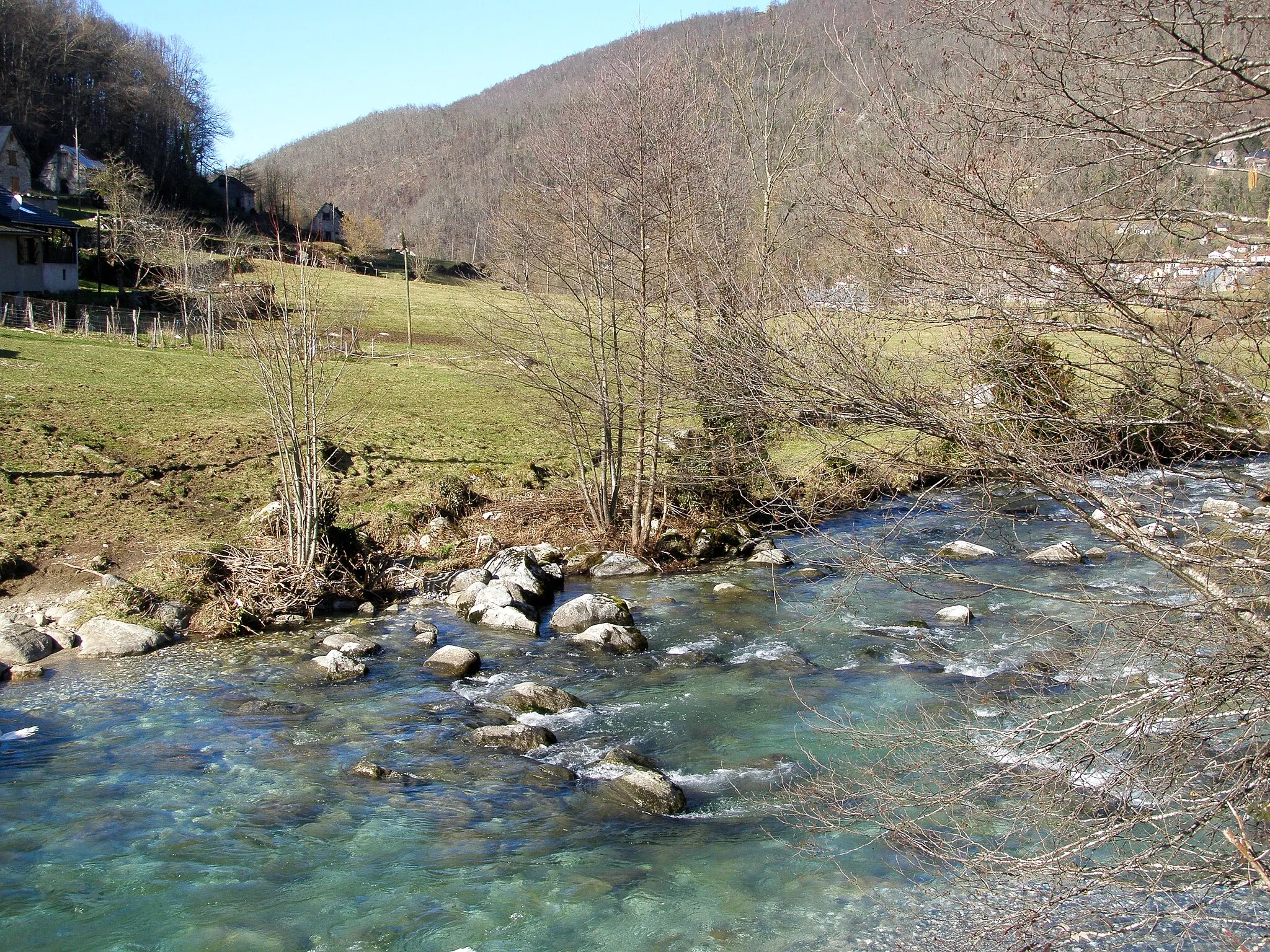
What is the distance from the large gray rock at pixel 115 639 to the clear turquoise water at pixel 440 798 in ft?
1.15

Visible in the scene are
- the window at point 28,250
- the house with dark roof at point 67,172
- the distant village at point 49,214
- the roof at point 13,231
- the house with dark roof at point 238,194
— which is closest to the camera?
the roof at point 13,231

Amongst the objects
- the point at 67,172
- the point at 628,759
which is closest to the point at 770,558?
the point at 628,759

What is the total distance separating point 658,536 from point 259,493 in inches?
250

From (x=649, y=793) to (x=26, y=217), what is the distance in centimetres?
4599

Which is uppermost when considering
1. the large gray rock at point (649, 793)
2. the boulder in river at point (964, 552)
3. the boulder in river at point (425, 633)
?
the boulder in river at point (964, 552)

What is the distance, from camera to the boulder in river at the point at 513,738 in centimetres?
878

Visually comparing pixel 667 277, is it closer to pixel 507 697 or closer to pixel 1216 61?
pixel 507 697

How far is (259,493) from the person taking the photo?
50.6 ft

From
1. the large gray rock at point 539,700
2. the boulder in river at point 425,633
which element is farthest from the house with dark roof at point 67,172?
the large gray rock at point 539,700

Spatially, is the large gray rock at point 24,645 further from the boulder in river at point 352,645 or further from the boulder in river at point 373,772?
the boulder in river at point 373,772

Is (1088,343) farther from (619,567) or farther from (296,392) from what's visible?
(296,392)

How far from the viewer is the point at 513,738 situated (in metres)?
8.86

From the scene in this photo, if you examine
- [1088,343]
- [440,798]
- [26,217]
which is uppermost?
[26,217]

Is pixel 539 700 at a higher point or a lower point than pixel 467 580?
lower
